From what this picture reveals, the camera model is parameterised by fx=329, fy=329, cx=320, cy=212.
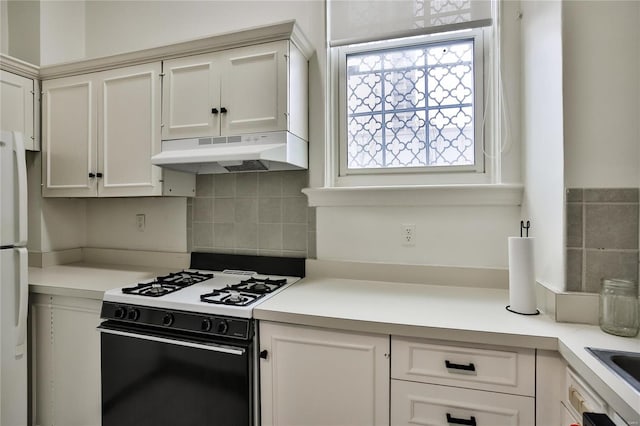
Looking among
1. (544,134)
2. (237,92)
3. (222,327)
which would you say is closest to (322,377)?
(222,327)

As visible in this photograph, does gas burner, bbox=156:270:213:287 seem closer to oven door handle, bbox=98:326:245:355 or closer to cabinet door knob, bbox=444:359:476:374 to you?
oven door handle, bbox=98:326:245:355

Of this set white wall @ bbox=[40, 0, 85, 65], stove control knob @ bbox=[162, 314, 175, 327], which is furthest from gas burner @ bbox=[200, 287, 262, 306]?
white wall @ bbox=[40, 0, 85, 65]

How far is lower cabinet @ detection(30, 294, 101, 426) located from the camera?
1.63 metres

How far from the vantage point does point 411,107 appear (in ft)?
5.99

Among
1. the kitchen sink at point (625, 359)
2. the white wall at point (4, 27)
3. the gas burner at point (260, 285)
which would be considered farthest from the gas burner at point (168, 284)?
the white wall at point (4, 27)

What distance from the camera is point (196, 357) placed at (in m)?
1.32

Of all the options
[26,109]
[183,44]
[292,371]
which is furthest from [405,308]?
[26,109]

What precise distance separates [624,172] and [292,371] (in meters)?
1.37

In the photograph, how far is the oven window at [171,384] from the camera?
127cm

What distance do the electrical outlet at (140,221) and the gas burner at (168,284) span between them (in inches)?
20.7

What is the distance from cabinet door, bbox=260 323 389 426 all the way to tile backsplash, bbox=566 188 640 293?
0.72 metres

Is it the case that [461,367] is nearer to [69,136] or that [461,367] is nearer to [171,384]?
[171,384]

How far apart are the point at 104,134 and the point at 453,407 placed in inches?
88.4

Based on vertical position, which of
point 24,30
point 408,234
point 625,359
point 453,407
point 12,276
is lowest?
point 453,407
